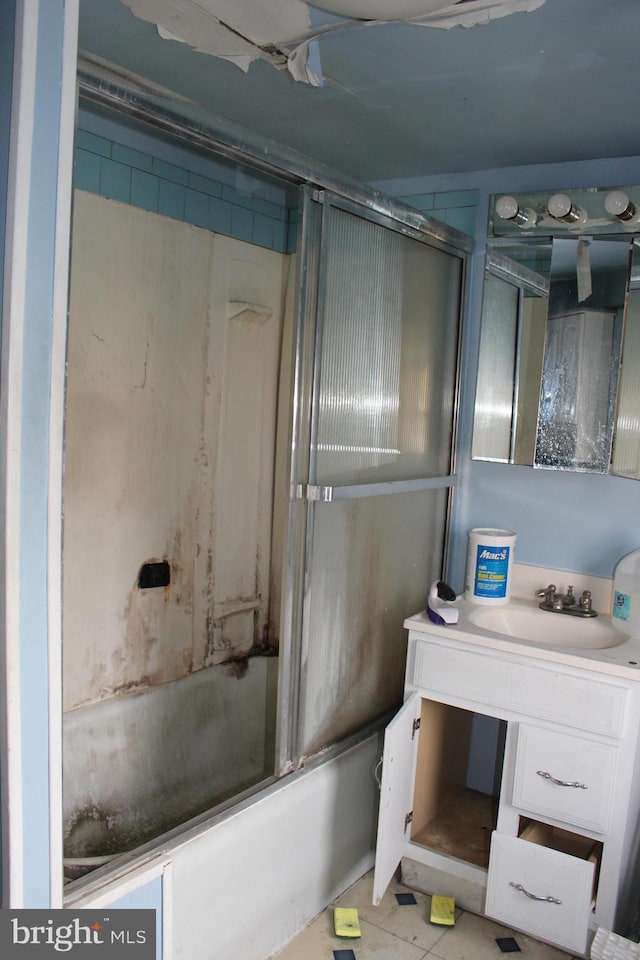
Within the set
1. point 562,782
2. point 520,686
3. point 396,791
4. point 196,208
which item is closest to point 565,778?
point 562,782

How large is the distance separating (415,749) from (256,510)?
116cm

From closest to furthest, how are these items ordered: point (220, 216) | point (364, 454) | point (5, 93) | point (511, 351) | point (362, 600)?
point (5, 93) → point (364, 454) → point (362, 600) → point (511, 351) → point (220, 216)

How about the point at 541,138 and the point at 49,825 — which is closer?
the point at 49,825

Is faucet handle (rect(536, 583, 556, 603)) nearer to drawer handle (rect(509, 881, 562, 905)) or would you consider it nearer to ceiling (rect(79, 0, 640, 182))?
drawer handle (rect(509, 881, 562, 905))

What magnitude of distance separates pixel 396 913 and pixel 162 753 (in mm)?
885

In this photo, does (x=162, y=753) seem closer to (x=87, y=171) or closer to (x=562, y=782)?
(x=562, y=782)

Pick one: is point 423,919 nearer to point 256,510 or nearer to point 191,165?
point 256,510

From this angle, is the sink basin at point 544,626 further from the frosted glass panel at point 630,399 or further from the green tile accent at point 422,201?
the green tile accent at point 422,201

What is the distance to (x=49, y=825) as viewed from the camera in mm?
1352

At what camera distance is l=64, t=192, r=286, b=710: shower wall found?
7.83 feet

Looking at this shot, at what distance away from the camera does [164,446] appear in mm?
2654

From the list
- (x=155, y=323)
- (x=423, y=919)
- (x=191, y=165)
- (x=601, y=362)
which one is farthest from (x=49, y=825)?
(x=191, y=165)

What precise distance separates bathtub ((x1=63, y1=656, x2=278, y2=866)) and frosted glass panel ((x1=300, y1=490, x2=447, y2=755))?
392 mm

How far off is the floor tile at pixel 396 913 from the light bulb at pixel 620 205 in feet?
6.81
